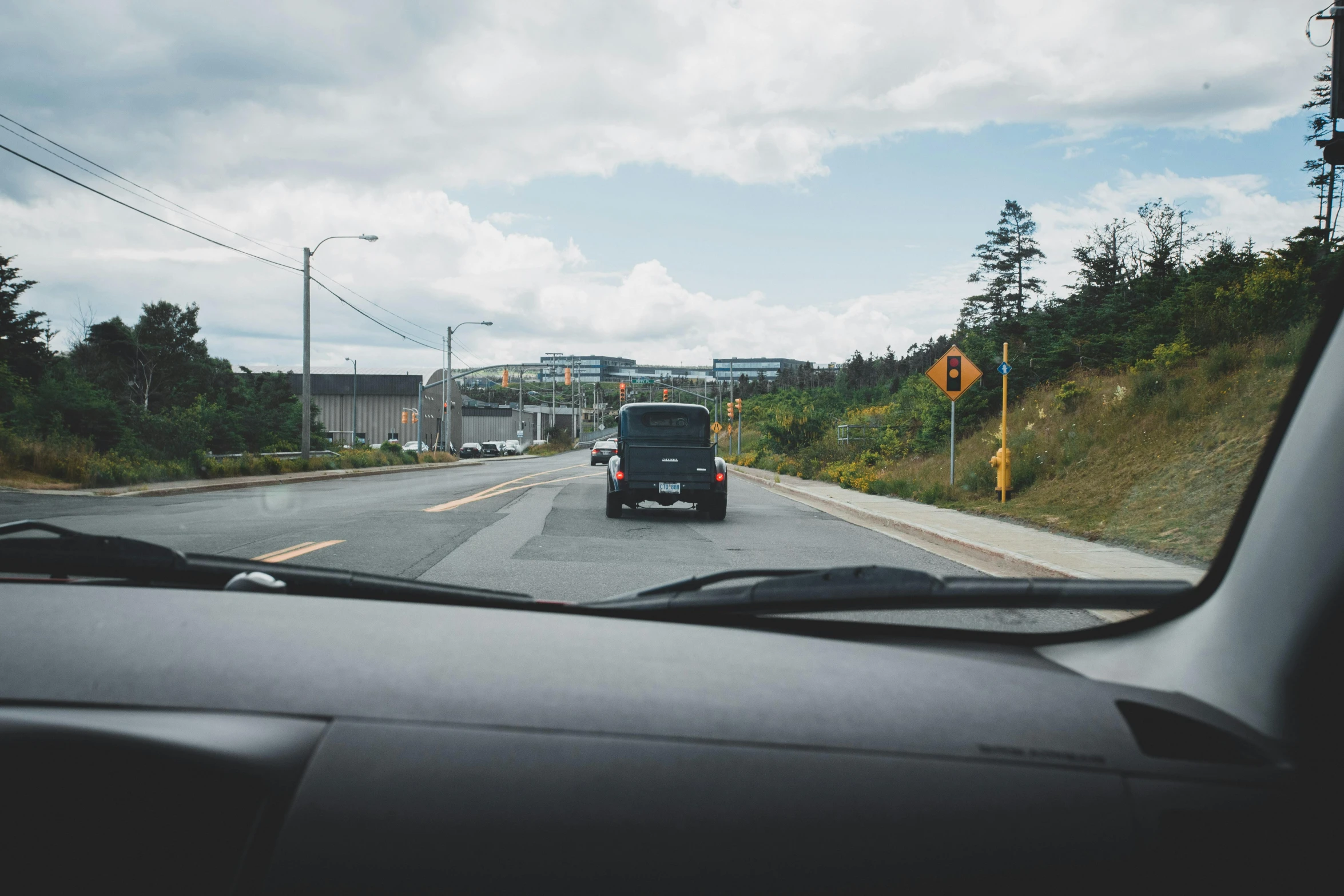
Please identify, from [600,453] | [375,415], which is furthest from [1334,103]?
[375,415]

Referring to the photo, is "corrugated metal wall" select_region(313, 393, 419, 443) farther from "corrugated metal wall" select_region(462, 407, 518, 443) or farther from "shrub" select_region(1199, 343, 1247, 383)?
"shrub" select_region(1199, 343, 1247, 383)

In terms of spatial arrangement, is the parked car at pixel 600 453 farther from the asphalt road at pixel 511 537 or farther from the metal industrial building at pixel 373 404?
the metal industrial building at pixel 373 404

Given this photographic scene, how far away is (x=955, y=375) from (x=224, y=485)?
1982 cm

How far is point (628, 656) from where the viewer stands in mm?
1718

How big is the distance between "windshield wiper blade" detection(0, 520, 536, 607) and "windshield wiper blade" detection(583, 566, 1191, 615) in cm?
47

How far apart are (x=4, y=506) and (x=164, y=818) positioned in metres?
17.9

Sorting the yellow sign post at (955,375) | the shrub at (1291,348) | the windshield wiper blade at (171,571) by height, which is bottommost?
the windshield wiper blade at (171,571)

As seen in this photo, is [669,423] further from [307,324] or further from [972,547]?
[307,324]

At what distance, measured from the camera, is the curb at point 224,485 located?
20.1m

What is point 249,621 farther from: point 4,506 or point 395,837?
point 4,506

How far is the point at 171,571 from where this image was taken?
7.89 ft

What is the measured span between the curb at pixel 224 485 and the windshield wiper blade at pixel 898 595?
67.5 ft

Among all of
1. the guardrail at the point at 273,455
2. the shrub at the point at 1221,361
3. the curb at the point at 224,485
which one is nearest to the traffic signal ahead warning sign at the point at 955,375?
the shrub at the point at 1221,361

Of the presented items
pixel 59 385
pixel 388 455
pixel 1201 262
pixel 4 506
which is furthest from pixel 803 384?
pixel 1201 262
